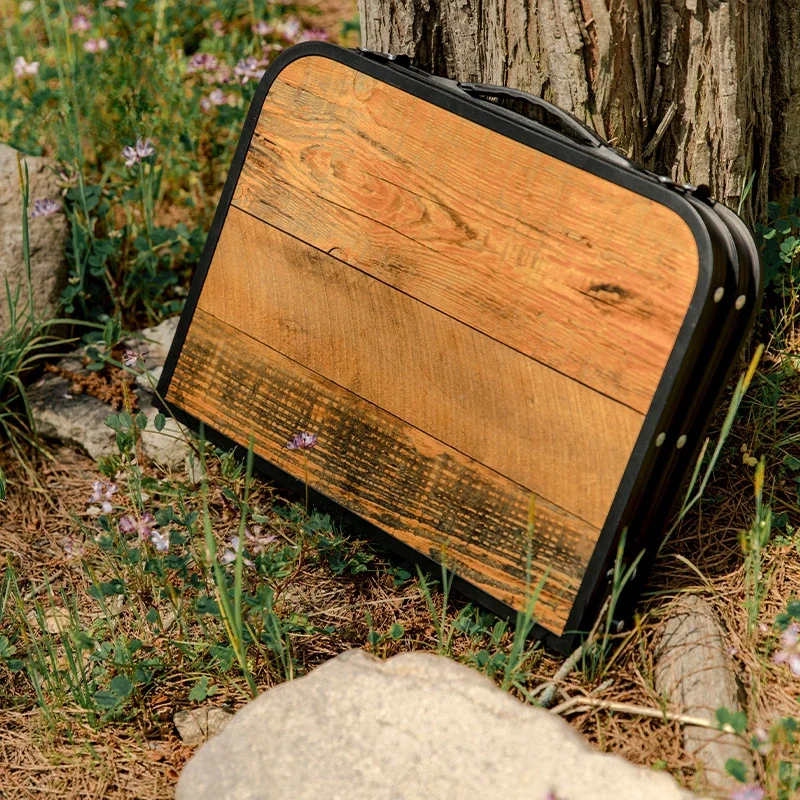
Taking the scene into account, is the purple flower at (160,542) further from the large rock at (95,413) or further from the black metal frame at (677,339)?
the large rock at (95,413)

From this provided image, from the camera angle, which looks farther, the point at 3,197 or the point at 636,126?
the point at 3,197

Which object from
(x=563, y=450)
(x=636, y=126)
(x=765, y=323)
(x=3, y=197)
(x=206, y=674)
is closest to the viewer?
(x=563, y=450)

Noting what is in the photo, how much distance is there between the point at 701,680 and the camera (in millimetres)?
1785

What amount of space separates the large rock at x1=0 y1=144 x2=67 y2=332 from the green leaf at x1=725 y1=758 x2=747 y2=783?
2160 mm

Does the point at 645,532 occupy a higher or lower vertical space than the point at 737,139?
lower

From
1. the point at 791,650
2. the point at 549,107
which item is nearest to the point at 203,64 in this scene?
the point at 549,107

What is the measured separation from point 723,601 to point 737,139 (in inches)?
41.5

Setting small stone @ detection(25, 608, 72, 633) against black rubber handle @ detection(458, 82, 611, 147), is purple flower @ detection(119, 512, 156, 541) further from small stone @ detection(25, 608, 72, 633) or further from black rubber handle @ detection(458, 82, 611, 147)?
black rubber handle @ detection(458, 82, 611, 147)

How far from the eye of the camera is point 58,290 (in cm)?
274

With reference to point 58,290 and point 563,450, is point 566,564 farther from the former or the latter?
point 58,290

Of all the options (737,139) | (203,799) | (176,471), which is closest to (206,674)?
(203,799)

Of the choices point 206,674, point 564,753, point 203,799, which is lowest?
point 206,674

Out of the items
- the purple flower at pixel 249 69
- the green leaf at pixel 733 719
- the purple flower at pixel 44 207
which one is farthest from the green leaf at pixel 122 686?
the purple flower at pixel 249 69

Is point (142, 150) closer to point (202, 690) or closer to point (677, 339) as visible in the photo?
point (202, 690)
